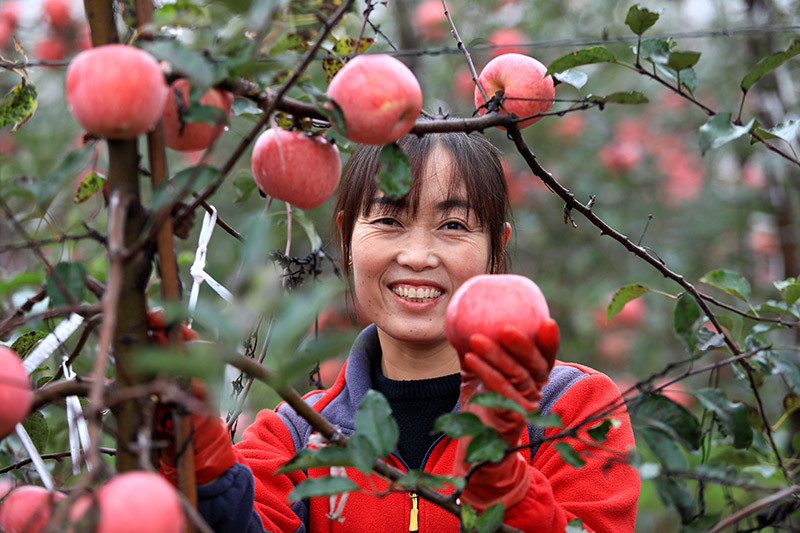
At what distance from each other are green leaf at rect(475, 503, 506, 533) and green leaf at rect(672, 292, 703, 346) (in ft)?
0.93

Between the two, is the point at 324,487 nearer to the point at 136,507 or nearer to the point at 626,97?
the point at 136,507

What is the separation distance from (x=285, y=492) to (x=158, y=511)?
810 mm

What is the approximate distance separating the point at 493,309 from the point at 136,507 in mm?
423

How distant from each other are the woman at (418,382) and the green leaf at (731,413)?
0.25 meters

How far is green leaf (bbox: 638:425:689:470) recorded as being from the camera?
72 centimetres

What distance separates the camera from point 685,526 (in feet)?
2.64

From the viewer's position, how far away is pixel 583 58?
0.91 metres

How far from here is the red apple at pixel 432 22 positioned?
3.12 meters

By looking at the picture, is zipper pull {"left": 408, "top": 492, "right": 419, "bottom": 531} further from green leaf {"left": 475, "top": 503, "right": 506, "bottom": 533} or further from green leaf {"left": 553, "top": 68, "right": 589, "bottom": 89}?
green leaf {"left": 553, "top": 68, "right": 589, "bottom": 89}

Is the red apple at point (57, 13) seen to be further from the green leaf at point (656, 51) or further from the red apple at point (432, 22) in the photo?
the green leaf at point (656, 51)

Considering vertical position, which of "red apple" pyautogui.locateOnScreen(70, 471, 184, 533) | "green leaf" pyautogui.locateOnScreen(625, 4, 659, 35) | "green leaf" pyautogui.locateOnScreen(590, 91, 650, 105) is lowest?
"red apple" pyautogui.locateOnScreen(70, 471, 184, 533)

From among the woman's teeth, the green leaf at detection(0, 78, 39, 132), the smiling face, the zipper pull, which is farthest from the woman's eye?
the green leaf at detection(0, 78, 39, 132)

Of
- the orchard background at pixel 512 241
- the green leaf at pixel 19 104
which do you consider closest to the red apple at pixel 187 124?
the orchard background at pixel 512 241

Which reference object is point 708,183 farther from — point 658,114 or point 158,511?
point 158,511
